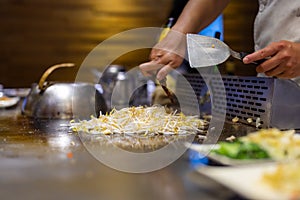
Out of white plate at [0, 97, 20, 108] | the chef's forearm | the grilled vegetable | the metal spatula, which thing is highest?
the chef's forearm

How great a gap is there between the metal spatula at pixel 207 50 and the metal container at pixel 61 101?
0.71 metres

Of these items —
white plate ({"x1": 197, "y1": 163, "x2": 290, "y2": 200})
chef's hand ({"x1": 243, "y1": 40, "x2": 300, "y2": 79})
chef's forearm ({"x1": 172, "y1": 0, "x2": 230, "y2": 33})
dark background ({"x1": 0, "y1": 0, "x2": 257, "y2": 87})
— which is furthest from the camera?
dark background ({"x1": 0, "y1": 0, "x2": 257, "y2": 87})

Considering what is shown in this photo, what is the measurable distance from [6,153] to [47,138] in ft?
0.75

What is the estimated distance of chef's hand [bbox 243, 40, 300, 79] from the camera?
1.27 m

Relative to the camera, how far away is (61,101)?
190 centimetres

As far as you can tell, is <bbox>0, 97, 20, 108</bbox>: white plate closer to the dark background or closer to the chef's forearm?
the chef's forearm

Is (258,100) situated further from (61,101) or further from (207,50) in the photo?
(61,101)

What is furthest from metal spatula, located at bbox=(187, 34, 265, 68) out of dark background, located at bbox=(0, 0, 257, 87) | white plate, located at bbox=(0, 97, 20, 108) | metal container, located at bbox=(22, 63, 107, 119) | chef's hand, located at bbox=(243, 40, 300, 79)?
dark background, located at bbox=(0, 0, 257, 87)

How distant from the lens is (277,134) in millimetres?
772

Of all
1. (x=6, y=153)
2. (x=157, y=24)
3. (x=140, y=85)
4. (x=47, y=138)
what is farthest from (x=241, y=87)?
(x=157, y=24)

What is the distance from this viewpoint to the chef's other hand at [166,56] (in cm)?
160

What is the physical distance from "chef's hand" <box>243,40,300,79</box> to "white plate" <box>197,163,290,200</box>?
638 millimetres

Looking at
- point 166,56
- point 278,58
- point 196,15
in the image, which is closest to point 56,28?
point 196,15

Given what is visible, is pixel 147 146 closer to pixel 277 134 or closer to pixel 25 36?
pixel 277 134
